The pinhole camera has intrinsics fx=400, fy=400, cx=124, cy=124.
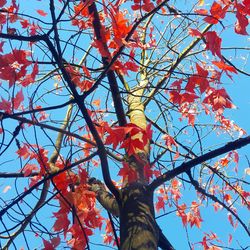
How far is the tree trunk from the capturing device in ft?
6.98

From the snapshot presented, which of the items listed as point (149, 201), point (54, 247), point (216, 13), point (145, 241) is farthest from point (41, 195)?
point (216, 13)

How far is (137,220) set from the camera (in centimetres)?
225

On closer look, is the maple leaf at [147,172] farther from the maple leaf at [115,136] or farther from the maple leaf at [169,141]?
the maple leaf at [169,141]

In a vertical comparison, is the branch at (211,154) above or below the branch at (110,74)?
below

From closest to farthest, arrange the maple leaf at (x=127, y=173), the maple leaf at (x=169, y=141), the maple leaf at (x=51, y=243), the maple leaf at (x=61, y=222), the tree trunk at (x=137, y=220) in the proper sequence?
the tree trunk at (x=137, y=220), the maple leaf at (x=51, y=243), the maple leaf at (x=61, y=222), the maple leaf at (x=127, y=173), the maple leaf at (x=169, y=141)

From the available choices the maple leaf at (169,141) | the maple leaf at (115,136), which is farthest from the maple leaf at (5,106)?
the maple leaf at (169,141)

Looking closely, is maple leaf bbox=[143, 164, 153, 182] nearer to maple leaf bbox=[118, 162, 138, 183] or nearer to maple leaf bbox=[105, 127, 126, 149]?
maple leaf bbox=[118, 162, 138, 183]

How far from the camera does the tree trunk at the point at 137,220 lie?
213 centimetres

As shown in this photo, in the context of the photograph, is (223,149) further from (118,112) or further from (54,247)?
(54,247)

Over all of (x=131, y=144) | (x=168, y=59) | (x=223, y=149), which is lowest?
(x=223, y=149)

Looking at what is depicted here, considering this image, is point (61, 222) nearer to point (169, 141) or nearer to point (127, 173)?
point (127, 173)

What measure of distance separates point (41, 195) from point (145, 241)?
115cm

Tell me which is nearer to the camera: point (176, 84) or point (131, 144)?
point (131, 144)

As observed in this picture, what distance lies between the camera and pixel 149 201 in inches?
95.1
